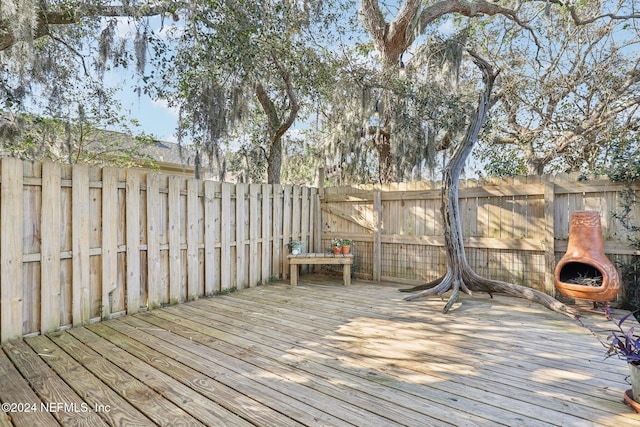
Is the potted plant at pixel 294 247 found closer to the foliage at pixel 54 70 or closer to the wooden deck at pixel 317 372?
the wooden deck at pixel 317 372

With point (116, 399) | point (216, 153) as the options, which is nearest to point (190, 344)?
point (116, 399)

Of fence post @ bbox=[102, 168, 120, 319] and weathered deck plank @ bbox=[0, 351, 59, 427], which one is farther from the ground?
fence post @ bbox=[102, 168, 120, 319]

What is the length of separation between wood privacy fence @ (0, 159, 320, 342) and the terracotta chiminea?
3.88 meters

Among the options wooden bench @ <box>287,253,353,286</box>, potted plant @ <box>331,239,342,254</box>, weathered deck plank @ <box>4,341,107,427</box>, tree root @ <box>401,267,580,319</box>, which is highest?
potted plant @ <box>331,239,342,254</box>

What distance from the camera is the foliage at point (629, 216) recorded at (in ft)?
11.0

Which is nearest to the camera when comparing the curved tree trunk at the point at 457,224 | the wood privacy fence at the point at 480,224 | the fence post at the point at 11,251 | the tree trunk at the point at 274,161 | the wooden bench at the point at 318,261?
the fence post at the point at 11,251

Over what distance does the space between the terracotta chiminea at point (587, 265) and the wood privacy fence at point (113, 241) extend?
3882mm

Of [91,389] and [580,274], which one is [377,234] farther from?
[91,389]

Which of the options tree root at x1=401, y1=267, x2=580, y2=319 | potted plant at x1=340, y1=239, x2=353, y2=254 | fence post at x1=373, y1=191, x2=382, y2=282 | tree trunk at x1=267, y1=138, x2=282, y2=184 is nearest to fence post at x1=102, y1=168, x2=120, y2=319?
tree trunk at x1=267, y1=138, x2=282, y2=184

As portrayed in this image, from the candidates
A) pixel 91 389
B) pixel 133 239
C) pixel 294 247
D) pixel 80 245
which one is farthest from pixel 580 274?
pixel 80 245

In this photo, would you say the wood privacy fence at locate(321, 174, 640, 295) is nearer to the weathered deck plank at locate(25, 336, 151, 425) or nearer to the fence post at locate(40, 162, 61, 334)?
the fence post at locate(40, 162, 61, 334)

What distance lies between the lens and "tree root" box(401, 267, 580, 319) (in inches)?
142

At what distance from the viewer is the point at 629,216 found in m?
3.45

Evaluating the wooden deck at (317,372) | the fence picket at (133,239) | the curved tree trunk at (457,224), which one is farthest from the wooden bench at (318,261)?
the fence picket at (133,239)
